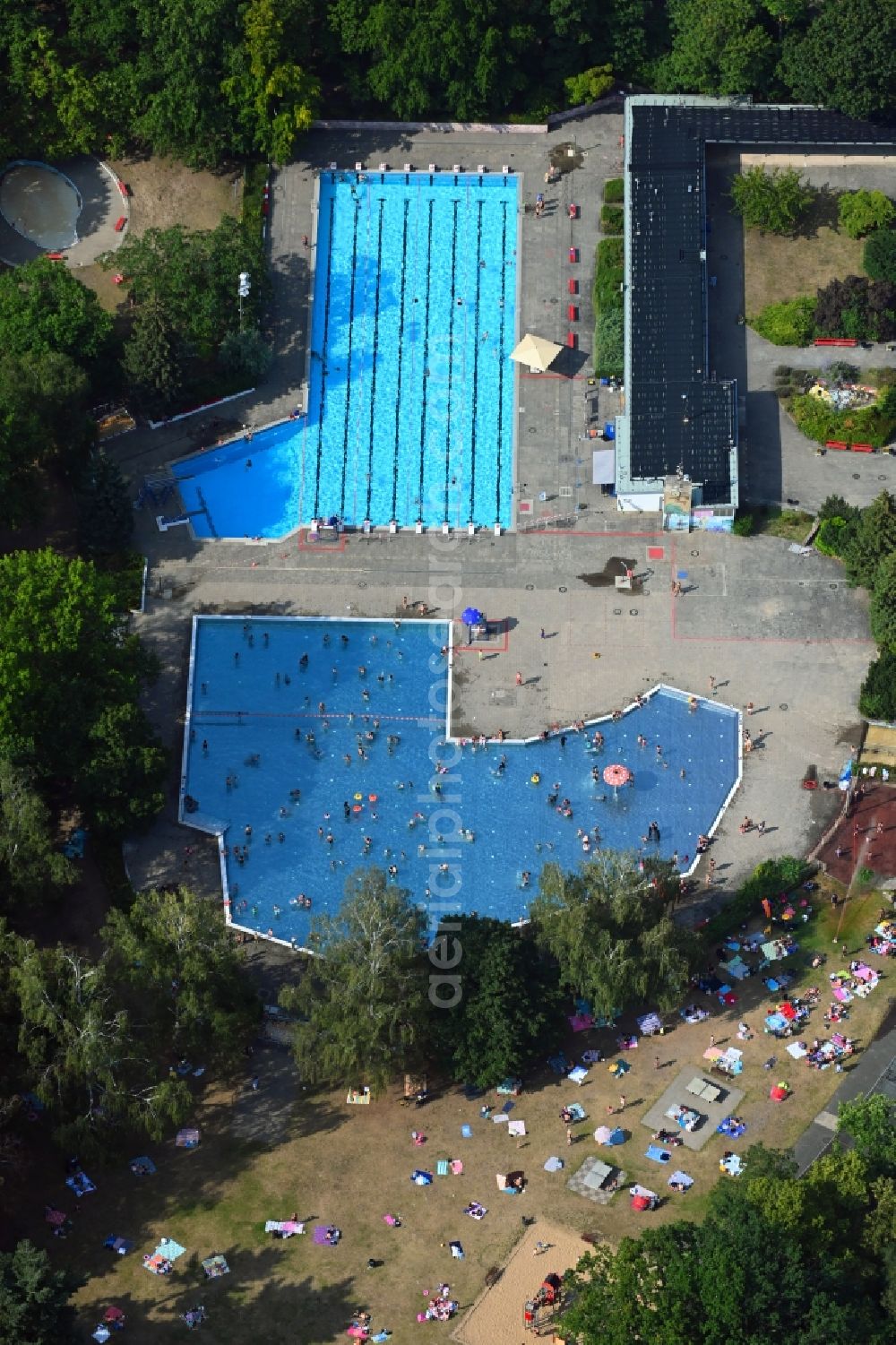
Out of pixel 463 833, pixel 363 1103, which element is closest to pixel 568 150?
pixel 463 833

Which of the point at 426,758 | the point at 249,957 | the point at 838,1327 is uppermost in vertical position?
the point at 426,758

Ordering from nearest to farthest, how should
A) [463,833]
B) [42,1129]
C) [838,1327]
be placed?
[838,1327], [42,1129], [463,833]

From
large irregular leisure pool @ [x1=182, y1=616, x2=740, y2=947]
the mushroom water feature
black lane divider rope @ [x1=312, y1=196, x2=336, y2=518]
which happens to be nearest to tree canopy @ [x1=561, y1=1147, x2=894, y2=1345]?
large irregular leisure pool @ [x1=182, y1=616, x2=740, y2=947]

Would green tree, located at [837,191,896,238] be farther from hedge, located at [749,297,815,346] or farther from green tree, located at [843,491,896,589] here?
green tree, located at [843,491,896,589]

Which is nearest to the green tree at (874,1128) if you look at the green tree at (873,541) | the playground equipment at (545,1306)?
the playground equipment at (545,1306)

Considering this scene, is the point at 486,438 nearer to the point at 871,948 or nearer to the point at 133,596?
the point at 133,596

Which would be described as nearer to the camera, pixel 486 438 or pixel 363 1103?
pixel 363 1103

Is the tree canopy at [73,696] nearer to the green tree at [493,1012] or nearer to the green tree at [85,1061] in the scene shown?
the green tree at [85,1061]

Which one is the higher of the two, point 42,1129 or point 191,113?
point 191,113

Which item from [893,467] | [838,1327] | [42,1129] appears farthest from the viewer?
[893,467]
